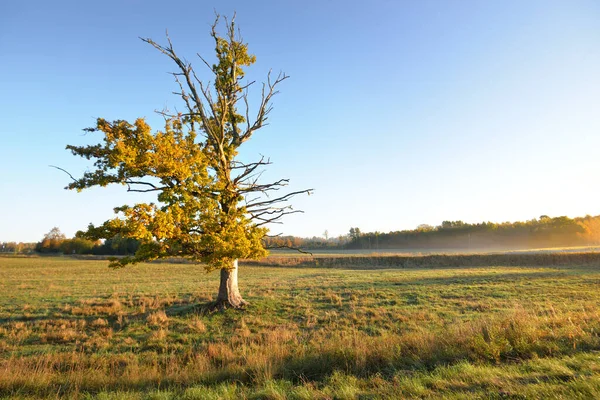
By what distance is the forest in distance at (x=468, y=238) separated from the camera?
124062 millimetres

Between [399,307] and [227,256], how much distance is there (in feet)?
32.1

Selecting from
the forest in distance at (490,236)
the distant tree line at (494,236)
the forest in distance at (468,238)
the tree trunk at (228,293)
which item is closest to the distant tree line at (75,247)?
the forest in distance at (468,238)

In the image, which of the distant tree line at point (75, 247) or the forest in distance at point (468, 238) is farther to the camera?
the forest in distance at point (468, 238)

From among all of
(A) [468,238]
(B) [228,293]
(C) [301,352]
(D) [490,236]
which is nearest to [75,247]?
(B) [228,293]

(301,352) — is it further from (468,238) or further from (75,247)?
(468,238)

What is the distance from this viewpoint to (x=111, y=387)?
6750 millimetres

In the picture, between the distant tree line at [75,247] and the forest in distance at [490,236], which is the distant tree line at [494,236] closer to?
the forest in distance at [490,236]

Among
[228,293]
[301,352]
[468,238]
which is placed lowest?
[301,352]

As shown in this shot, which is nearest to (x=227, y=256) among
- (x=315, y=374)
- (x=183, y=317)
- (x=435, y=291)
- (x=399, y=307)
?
(x=183, y=317)

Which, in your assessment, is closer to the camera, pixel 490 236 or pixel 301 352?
pixel 301 352

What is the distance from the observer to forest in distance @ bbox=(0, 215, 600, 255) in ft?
407

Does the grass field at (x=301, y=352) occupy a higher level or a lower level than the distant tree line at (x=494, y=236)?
lower

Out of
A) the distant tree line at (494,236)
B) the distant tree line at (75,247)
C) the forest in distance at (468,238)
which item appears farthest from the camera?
the distant tree line at (494,236)

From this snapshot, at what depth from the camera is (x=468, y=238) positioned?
5758 inches
